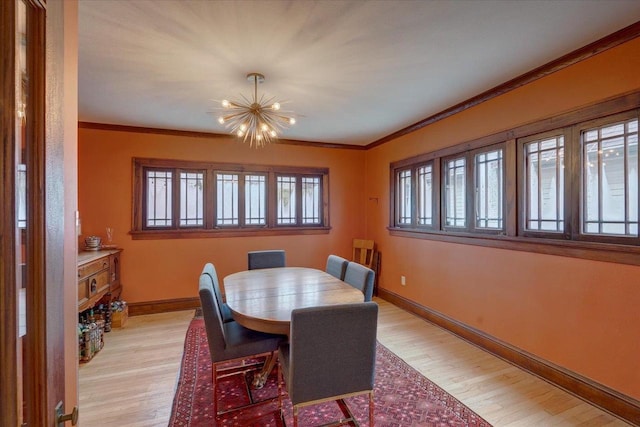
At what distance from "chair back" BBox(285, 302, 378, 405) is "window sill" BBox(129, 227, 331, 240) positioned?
10.2ft

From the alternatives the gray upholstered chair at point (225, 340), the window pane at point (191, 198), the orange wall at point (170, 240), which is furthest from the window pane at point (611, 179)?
the window pane at point (191, 198)

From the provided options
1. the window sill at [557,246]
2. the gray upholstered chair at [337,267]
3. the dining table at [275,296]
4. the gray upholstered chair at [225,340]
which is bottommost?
the gray upholstered chair at [225,340]

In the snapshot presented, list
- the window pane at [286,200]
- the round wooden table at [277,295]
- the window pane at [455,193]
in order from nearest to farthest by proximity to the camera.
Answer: the round wooden table at [277,295] < the window pane at [455,193] < the window pane at [286,200]

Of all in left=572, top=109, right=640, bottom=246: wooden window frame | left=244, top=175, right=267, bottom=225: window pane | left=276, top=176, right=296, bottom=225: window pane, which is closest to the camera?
left=572, top=109, right=640, bottom=246: wooden window frame

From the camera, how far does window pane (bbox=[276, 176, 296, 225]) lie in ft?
16.2

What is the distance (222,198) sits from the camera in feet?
15.3

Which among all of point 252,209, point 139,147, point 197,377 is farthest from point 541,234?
point 139,147

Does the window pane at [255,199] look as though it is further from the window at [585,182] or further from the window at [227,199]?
the window at [585,182]

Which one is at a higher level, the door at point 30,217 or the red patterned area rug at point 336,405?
the door at point 30,217

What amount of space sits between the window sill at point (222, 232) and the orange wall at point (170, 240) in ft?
0.20

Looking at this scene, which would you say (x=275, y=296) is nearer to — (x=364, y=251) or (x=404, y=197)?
(x=404, y=197)

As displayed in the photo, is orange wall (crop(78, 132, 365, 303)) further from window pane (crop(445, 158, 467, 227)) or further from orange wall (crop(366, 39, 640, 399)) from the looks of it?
window pane (crop(445, 158, 467, 227))

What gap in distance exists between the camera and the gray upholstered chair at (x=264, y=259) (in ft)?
12.1

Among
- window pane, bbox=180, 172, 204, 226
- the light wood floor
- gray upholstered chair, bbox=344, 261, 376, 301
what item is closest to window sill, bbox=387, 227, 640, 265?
the light wood floor
